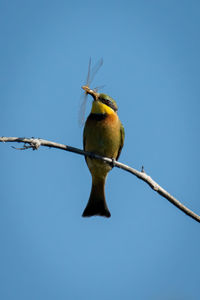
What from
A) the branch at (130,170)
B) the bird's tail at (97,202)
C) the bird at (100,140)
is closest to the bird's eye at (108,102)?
the bird at (100,140)

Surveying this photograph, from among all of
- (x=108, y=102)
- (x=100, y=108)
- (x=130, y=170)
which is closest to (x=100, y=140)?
(x=100, y=108)

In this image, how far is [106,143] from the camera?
16.7 feet

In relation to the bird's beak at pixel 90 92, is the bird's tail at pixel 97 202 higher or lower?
lower

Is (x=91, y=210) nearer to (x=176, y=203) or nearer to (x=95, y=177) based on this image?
(x=95, y=177)

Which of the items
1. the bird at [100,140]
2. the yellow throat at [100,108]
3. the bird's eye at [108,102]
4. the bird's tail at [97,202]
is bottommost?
the bird's tail at [97,202]

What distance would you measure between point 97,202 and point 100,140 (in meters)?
0.92

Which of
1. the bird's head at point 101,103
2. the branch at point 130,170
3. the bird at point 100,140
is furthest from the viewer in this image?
the bird's head at point 101,103

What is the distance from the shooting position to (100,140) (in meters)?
5.06

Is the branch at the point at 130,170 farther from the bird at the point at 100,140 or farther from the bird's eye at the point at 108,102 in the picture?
the bird's eye at the point at 108,102

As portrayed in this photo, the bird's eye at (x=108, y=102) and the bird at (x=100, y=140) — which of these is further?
the bird's eye at (x=108, y=102)

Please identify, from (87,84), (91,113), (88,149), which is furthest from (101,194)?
(87,84)

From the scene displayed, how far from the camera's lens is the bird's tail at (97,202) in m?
5.37

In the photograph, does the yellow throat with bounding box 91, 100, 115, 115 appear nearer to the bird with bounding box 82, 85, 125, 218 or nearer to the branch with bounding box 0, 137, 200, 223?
the bird with bounding box 82, 85, 125, 218

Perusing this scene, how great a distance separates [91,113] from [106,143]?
51cm
